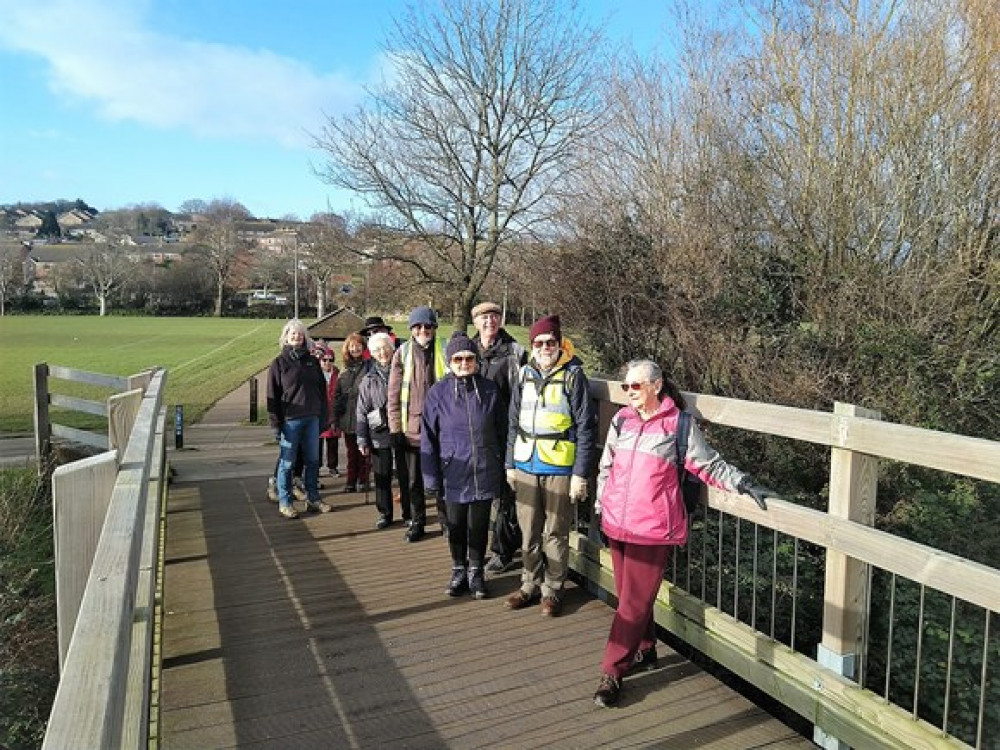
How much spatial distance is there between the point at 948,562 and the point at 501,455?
8.33ft

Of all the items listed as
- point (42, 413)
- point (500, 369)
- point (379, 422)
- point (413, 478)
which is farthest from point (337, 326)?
point (500, 369)

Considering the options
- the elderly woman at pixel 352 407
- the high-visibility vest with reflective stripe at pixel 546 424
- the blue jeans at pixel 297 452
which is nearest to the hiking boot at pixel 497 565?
the high-visibility vest with reflective stripe at pixel 546 424

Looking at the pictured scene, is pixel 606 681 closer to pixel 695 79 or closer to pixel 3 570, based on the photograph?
pixel 3 570

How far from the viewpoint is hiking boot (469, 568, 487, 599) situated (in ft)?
15.2

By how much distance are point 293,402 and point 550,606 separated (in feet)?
9.79

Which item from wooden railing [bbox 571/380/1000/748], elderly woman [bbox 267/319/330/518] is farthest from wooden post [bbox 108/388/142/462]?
wooden railing [bbox 571/380/1000/748]

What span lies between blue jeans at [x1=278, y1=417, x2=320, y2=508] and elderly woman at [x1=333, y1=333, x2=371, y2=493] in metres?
0.89

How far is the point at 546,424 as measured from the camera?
13.7ft

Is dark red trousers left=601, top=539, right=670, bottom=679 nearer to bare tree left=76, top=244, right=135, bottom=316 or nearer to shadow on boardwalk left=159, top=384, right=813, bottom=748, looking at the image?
shadow on boardwalk left=159, top=384, right=813, bottom=748

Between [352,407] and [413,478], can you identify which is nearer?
[413,478]

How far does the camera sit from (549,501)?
4.28 meters

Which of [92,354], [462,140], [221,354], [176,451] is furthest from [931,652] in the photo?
[92,354]

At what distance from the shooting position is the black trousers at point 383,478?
6.14 meters

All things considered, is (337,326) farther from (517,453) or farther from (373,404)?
(517,453)
